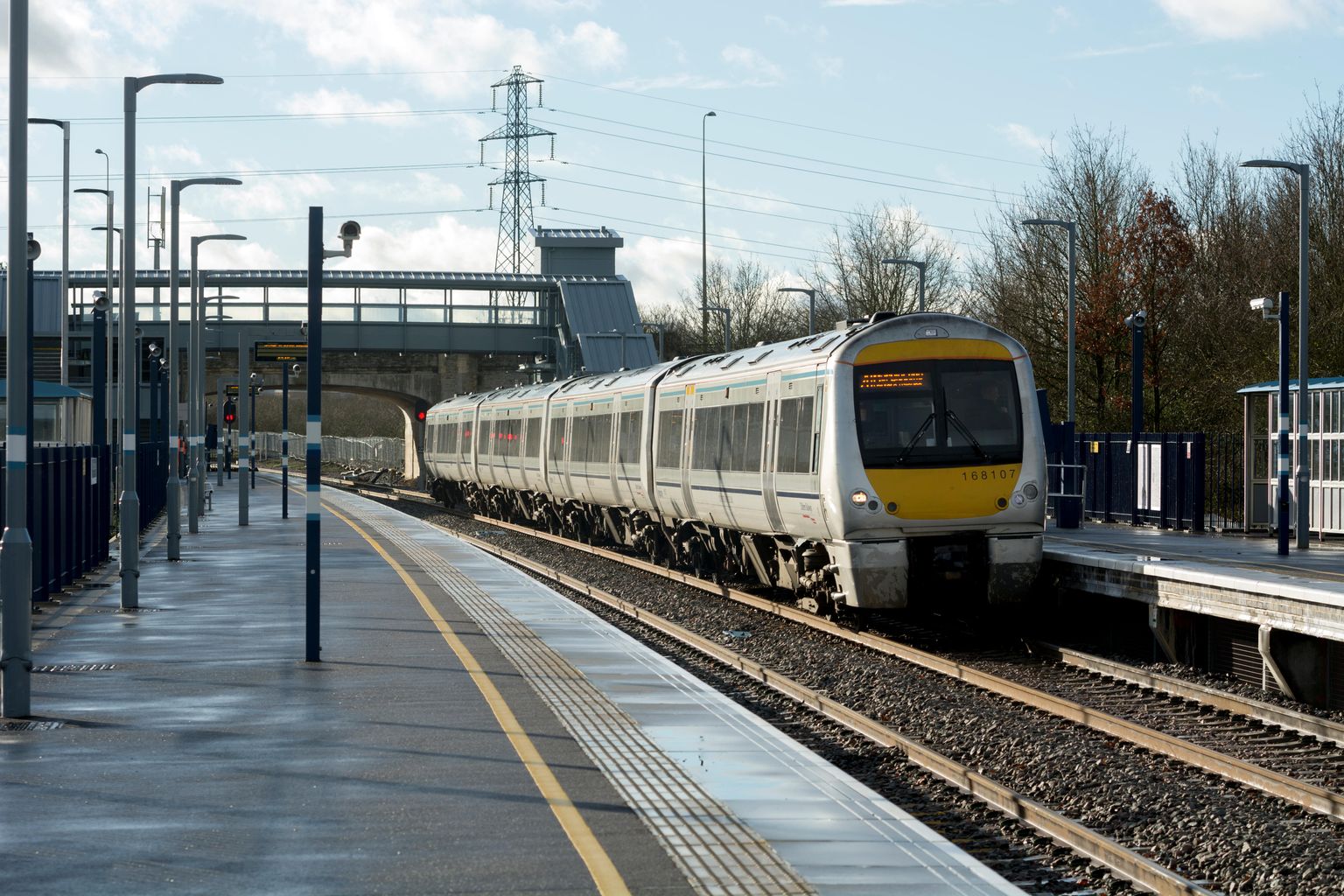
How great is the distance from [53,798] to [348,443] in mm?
117223

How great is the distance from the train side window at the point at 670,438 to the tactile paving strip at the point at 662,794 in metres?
10.3

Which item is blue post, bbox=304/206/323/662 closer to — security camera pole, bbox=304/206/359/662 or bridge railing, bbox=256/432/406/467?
security camera pole, bbox=304/206/359/662

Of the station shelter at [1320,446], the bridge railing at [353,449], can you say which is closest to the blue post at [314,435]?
the station shelter at [1320,446]

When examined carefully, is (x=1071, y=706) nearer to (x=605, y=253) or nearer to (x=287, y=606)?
(x=287, y=606)

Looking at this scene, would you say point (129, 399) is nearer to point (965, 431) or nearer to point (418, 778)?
point (965, 431)

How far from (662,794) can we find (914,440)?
920cm

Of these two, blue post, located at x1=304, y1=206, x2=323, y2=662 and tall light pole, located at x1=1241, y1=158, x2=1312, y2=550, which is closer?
blue post, located at x1=304, y1=206, x2=323, y2=662

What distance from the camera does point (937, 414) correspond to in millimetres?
17734

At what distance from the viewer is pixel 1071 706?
12820 millimetres

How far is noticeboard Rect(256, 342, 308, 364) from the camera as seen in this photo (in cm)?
5231

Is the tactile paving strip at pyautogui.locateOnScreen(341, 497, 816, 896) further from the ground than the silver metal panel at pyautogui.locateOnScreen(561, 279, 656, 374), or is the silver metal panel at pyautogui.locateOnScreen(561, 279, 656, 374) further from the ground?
the silver metal panel at pyautogui.locateOnScreen(561, 279, 656, 374)

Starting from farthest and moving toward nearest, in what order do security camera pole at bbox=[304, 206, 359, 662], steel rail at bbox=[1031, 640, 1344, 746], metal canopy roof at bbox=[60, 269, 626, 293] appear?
1. metal canopy roof at bbox=[60, 269, 626, 293]
2. security camera pole at bbox=[304, 206, 359, 662]
3. steel rail at bbox=[1031, 640, 1344, 746]

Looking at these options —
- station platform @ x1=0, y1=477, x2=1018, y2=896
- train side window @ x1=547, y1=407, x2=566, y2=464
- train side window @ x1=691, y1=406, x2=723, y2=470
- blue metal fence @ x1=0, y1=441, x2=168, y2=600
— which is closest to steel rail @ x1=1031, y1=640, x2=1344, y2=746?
station platform @ x1=0, y1=477, x2=1018, y2=896

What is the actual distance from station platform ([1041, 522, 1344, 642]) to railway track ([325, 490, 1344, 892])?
1143 mm
